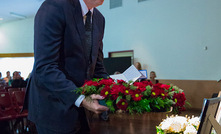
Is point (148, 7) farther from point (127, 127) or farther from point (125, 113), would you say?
point (125, 113)

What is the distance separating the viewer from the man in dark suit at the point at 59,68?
0.93 meters

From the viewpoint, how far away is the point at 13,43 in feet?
41.4

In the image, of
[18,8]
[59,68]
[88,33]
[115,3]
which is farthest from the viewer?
[18,8]

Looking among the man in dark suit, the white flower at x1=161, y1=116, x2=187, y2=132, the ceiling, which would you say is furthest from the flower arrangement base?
the ceiling

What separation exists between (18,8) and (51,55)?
10.8 meters

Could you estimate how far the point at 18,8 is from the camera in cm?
1022

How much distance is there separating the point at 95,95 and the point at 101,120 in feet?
10.3

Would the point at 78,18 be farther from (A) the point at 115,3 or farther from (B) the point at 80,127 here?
(A) the point at 115,3

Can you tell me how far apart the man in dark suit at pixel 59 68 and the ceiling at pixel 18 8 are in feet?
31.2

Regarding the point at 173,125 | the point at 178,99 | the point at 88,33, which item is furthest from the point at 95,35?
the point at 173,125

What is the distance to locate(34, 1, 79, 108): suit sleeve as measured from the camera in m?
0.93

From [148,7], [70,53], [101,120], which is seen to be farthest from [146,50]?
[70,53]

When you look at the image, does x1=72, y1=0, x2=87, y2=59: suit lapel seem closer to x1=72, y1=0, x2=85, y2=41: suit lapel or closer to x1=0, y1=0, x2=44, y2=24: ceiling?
x1=72, y1=0, x2=85, y2=41: suit lapel

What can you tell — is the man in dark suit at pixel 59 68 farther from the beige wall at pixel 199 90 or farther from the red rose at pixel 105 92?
the beige wall at pixel 199 90
